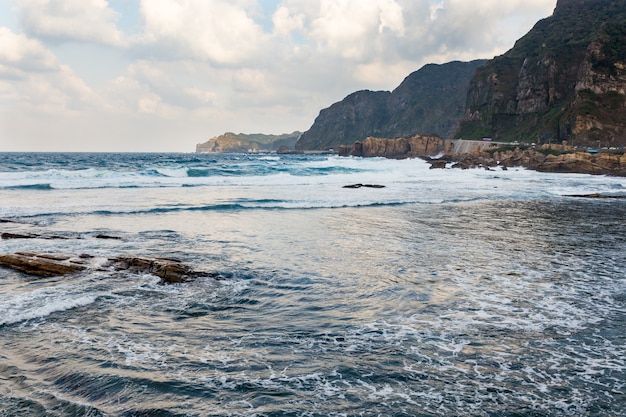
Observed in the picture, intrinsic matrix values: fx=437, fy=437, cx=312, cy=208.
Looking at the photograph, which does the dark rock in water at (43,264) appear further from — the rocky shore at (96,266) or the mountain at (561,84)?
the mountain at (561,84)

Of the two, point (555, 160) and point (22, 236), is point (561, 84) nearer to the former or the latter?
Result: point (555, 160)

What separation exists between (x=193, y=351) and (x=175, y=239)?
11.4m

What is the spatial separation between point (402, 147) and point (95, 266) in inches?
6234

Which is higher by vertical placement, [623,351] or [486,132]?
[486,132]

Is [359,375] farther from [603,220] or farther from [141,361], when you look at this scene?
[603,220]

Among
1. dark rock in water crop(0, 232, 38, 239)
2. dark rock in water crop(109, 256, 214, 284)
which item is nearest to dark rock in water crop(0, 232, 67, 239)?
dark rock in water crop(0, 232, 38, 239)

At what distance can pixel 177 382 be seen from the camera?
6.59m

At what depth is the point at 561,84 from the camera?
119 m

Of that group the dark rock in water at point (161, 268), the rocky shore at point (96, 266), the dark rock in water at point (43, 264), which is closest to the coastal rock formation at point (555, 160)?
the dark rock in water at point (161, 268)

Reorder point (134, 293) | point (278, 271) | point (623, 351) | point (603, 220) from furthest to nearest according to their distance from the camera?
point (603, 220)
point (278, 271)
point (134, 293)
point (623, 351)

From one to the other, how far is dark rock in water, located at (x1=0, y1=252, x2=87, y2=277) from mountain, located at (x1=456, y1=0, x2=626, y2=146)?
97.3 metres

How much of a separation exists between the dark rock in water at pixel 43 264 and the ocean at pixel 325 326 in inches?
17.5

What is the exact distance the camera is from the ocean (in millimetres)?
6191

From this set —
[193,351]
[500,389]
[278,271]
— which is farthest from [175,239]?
[500,389]
